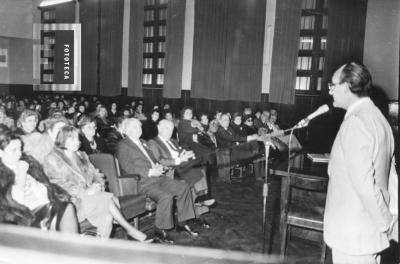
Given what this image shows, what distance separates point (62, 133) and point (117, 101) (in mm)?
10149

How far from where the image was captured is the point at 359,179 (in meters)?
1.70

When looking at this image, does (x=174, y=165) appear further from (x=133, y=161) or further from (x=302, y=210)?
(x=302, y=210)

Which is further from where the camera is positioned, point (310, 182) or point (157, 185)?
point (157, 185)

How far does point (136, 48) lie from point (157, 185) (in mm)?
9614

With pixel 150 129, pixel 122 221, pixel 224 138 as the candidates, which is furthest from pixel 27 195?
pixel 150 129

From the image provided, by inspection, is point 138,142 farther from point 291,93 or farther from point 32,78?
point 32,78

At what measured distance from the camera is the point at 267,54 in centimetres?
1015

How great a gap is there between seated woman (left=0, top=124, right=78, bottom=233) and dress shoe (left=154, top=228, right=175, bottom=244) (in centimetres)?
93

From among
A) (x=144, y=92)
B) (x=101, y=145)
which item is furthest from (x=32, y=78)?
(x=101, y=145)

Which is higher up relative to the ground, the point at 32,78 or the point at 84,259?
the point at 32,78

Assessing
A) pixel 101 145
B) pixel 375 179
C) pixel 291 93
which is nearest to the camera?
pixel 375 179

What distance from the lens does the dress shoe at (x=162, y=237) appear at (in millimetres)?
3619

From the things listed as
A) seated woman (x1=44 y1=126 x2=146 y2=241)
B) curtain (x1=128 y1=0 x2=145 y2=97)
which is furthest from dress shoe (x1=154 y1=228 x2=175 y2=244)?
curtain (x1=128 y1=0 x2=145 y2=97)

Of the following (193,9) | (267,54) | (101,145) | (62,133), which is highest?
(193,9)
